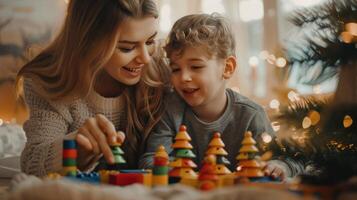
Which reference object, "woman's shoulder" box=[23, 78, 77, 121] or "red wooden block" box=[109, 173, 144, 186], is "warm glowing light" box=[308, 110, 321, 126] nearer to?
"red wooden block" box=[109, 173, 144, 186]

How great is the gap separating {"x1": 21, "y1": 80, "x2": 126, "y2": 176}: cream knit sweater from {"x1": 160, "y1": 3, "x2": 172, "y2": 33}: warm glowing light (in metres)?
1.78

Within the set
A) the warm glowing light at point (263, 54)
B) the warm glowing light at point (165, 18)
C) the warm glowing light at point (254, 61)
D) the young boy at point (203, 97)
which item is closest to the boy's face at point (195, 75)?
the young boy at point (203, 97)

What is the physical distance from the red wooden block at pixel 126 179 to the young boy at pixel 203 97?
36 cm

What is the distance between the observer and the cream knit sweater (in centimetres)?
129

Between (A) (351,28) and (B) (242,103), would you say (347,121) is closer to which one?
(A) (351,28)

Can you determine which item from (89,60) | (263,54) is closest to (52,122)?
(89,60)

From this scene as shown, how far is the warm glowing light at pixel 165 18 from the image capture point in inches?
127

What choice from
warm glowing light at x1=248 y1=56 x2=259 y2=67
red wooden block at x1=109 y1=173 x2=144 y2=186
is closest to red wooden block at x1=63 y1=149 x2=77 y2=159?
red wooden block at x1=109 y1=173 x2=144 y2=186

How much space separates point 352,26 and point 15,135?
1.77 metres

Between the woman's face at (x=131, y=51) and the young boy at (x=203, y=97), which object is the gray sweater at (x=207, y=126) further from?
the woman's face at (x=131, y=51)

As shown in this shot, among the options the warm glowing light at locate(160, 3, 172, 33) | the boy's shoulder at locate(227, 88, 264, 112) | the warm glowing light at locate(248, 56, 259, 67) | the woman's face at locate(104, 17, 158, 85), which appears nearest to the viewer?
the woman's face at locate(104, 17, 158, 85)

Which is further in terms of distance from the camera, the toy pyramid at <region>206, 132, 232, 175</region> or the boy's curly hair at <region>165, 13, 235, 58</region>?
the boy's curly hair at <region>165, 13, 235, 58</region>

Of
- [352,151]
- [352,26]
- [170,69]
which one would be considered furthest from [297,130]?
[170,69]

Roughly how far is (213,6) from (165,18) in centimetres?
33
